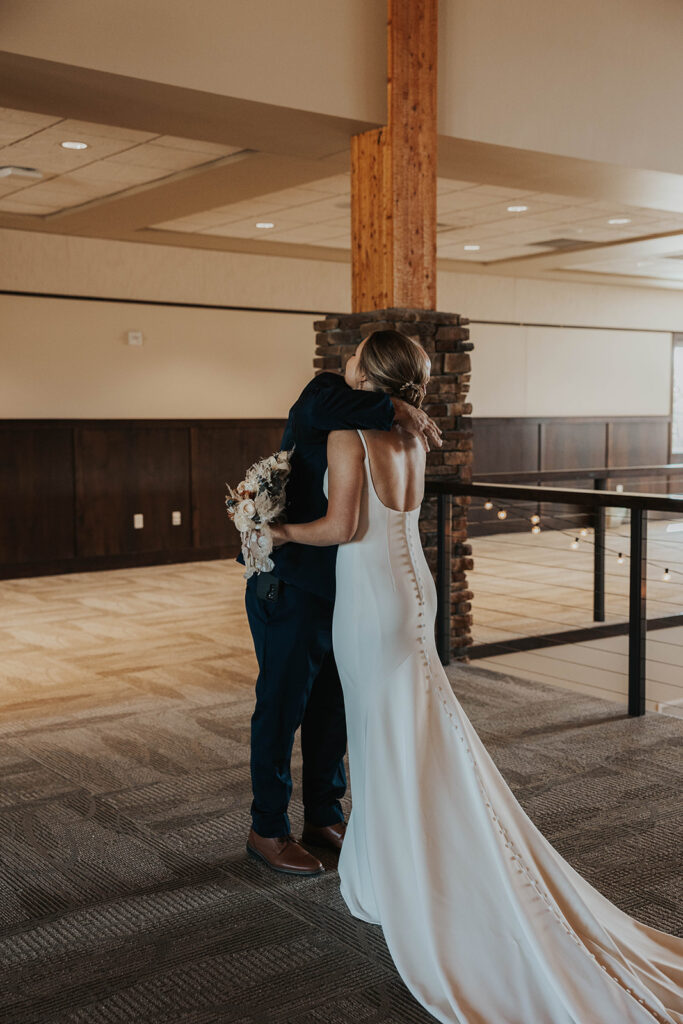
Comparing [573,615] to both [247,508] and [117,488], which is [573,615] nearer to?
[117,488]

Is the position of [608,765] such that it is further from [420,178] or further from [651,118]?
[651,118]

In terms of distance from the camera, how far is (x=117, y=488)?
34.0 feet

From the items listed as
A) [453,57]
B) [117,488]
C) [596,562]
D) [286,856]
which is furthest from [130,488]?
[286,856]

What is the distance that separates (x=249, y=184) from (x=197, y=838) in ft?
18.1

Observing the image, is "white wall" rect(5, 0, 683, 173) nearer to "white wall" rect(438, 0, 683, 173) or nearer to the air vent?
"white wall" rect(438, 0, 683, 173)

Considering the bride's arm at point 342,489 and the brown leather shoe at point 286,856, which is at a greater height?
the bride's arm at point 342,489

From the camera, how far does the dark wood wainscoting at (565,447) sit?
13250 mm

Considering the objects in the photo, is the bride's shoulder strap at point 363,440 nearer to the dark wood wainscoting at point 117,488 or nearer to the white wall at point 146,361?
the dark wood wainscoting at point 117,488

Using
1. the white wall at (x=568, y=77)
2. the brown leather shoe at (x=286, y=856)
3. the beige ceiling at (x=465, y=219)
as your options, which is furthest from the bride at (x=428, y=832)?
the beige ceiling at (x=465, y=219)

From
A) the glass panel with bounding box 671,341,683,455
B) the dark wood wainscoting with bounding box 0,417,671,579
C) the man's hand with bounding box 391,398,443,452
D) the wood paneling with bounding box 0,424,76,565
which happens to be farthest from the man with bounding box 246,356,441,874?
the glass panel with bounding box 671,341,683,455

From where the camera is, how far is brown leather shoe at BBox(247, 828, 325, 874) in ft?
10.9

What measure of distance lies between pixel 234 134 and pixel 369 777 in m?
4.38

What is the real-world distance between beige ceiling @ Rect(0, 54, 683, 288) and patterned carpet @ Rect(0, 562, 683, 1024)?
3.04 m

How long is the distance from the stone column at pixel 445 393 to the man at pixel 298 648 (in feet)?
9.24
